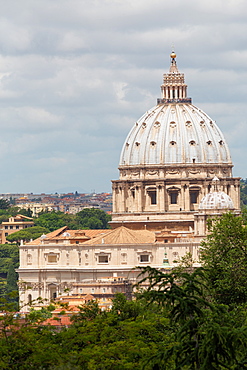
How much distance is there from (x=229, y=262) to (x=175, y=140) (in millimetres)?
78889

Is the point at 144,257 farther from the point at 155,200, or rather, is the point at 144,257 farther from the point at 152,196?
the point at 152,196

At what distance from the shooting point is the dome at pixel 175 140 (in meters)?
144

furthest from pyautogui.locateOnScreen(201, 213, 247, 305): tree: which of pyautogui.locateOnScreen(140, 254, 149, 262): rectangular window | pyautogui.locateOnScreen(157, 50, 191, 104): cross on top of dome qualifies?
pyautogui.locateOnScreen(157, 50, 191, 104): cross on top of dome

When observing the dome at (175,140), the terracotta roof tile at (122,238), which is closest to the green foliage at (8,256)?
the dome at (175,140)

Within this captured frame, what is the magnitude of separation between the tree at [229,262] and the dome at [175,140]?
6811cm

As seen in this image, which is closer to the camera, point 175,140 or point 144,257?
point 144,257

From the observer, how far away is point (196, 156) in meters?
144

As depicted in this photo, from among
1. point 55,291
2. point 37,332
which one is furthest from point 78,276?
point 37,332

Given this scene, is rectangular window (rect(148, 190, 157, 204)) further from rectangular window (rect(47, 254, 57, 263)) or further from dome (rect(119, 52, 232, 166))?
→ rectangular window (rect(47, 254, 57, 263))

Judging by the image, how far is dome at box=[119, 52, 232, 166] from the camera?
144250mm

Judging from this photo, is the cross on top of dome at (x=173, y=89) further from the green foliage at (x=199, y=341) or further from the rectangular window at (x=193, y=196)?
the green foliage at (x=199, y=341)

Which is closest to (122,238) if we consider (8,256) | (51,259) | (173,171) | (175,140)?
(51,259)

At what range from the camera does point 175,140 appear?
145 m

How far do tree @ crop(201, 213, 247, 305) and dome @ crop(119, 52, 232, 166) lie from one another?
68.1 m
